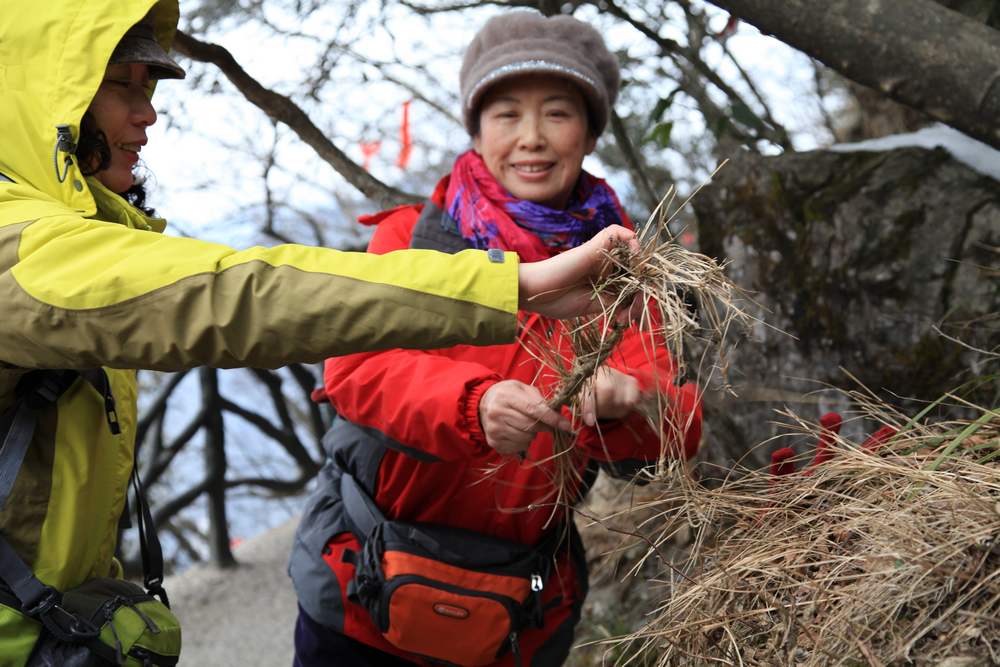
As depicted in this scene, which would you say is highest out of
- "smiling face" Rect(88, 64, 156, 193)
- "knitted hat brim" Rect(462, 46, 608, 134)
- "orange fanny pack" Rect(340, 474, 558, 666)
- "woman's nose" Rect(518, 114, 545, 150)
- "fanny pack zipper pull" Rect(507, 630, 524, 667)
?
"knitted hat brim" Rect(462, 46, 608, 134)

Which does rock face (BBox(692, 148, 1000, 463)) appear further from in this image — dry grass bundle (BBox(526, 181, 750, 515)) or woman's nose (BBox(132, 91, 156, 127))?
woman's nose (BBox(132, 91, 156, 127))

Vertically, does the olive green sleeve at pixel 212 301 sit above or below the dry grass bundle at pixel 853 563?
above

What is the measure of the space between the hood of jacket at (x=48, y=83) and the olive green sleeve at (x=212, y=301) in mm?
225

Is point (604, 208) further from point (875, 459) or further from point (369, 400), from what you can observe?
point (875, 459)

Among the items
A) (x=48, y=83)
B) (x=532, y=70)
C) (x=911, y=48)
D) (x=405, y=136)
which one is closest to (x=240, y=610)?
(x=405, y=136)

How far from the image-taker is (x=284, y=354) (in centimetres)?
154

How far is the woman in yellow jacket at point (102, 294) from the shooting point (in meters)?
1.51

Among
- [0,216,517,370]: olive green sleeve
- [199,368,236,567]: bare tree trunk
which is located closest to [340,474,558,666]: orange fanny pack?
[0,216,517,370]: olive green sleeve

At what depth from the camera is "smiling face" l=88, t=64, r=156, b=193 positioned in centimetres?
199

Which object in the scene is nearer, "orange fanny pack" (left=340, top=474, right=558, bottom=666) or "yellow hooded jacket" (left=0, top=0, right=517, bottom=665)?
"yellow hooded jacket" (left=0, top=0, right=517, bottom=665)

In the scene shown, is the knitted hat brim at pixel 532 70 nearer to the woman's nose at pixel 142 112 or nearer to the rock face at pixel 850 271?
the rock face at pixel 850 271

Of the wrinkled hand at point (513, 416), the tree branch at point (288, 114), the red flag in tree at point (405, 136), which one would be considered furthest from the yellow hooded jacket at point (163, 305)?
the red flag in tree at point (405, 136)

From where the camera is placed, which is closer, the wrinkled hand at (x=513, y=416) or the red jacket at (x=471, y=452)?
the wrinkled hand at (x=513, y=416)

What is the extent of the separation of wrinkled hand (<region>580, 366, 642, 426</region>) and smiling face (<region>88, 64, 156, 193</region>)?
107 cm
